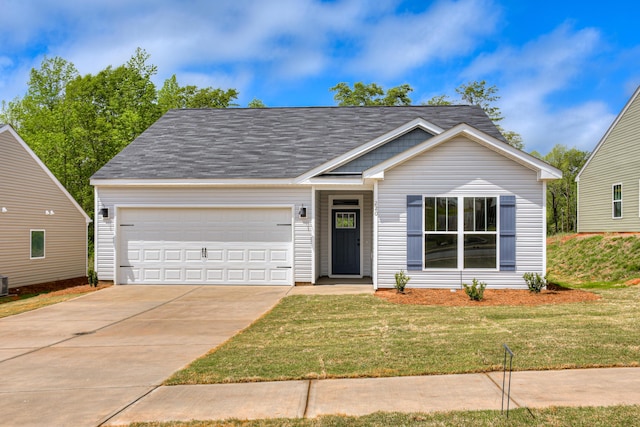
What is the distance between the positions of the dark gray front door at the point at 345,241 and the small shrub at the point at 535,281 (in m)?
5.46

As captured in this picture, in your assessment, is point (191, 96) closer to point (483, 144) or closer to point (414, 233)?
point (414, 233)

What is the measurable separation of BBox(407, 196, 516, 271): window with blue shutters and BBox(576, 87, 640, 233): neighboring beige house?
10.9 metres

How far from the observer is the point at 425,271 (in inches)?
501

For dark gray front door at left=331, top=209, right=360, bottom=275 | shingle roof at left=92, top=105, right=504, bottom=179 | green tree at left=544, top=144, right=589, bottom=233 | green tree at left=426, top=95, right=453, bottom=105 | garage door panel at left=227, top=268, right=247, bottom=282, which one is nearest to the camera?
garage door panel at left=227, top=268, right=247, bottom=282

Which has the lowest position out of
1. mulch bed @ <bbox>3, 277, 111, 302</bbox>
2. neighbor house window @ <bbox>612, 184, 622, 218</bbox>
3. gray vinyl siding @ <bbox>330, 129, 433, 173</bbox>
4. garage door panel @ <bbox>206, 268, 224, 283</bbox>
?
mulch bed @ <bbox>3, 277, 111, 302</bbox>

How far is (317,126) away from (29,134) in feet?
84.2

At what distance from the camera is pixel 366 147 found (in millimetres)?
14445

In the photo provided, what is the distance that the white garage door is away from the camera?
14750 mm

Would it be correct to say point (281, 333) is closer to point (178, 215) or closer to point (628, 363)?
A: point (628, 363)

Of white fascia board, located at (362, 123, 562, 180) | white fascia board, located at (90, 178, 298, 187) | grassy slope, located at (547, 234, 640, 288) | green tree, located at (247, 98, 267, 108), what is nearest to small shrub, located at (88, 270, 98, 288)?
white fascia board, located at (90, 178, 298, 187)

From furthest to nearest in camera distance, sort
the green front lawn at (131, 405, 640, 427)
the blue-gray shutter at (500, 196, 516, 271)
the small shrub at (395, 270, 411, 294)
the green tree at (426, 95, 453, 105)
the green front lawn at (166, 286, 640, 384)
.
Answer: the green tree at (426, 95, 453, 105), the blue-gray shutter at (500, 196, 516, 271), the small shrub at (395, 270, 411, 294), the green front lawn at (166, 286, 640, 384), the green front lawn at (131, 405, 640, 427)

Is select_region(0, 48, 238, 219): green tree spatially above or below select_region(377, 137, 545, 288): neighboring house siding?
above

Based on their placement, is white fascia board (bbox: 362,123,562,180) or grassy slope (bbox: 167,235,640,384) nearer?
grassy slope (bbox: 167,235,640,384)

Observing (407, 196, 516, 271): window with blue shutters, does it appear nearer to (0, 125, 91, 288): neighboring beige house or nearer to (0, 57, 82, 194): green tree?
(0, 125, 91, 288): neighboring beige house
